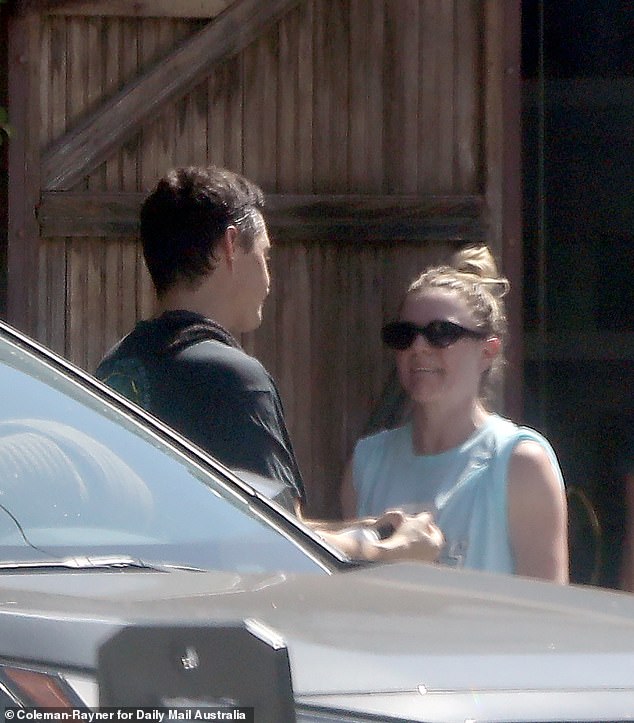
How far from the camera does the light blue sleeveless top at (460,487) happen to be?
3104mm

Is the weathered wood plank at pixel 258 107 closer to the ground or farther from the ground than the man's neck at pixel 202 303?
farther from the ground

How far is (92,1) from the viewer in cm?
455

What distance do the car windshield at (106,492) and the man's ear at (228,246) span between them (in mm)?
743

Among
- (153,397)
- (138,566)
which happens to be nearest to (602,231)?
(153,397)

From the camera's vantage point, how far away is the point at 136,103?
4.58m

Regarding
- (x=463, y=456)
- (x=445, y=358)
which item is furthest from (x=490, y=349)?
(x=463, y=456)

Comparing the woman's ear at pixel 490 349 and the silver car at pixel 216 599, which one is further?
the woman's ear at pixel 490 349

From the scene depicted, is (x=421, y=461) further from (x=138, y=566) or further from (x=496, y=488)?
(x=138, y=566)

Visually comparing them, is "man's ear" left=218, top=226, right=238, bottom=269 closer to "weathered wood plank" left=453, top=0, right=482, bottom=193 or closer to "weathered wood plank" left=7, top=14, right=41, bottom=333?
"weathered wood plank" left=7, top=14, right=41, bottom=333

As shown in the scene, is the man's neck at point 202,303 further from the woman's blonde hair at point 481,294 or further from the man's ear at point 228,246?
the woman's blonde hair at point 481,294

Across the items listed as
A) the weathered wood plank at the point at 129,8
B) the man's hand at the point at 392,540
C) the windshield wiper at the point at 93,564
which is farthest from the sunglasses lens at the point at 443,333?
the weathered wood plank at the point at 129,8

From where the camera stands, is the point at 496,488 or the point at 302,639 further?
the point at 496,488

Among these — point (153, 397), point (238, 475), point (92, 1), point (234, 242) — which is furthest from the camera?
point (92, 1)

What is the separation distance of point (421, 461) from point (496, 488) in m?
0.24
